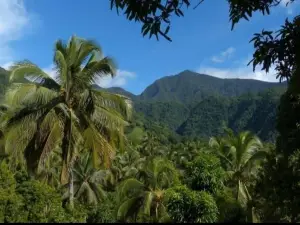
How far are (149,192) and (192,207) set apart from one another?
6344 millimetres

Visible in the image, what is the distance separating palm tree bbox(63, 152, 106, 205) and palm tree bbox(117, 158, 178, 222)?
10.1 m

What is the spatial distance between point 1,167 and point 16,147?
8.60m

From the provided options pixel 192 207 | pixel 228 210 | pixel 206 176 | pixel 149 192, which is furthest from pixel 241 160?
pixel 192 207

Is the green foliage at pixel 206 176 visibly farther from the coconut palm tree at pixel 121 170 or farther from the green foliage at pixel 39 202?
the coconut palm tree at pixel 121 170

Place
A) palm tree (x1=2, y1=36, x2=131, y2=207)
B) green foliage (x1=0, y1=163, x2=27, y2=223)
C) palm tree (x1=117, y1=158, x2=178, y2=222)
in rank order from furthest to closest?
palm tree (x1=117, y1=158, x2=178, y2=222) → green foliage (x1=0, y1=163, x2=27, y2=223) → palm tree (x1=2, y1=36, x2=131, y2=207)

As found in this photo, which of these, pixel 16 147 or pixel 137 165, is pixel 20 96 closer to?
pixel 16 147

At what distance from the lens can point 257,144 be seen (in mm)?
22625

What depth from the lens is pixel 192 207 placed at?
1598cm

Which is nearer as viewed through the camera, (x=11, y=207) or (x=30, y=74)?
(x=30, y=74)

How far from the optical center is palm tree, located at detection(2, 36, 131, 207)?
11.3 m

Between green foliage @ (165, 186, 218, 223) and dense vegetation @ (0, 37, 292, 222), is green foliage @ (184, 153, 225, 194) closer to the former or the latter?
dense vegetation @ (0, 37, 292, 222)

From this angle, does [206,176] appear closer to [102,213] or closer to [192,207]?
[192,207]

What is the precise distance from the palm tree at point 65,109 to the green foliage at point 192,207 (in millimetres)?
4997

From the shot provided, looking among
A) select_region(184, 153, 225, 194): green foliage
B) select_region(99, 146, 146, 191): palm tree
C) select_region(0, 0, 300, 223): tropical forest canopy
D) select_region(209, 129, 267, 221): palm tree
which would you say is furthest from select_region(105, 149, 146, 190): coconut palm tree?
select_region(184, 153, 225, 194): green foliage
